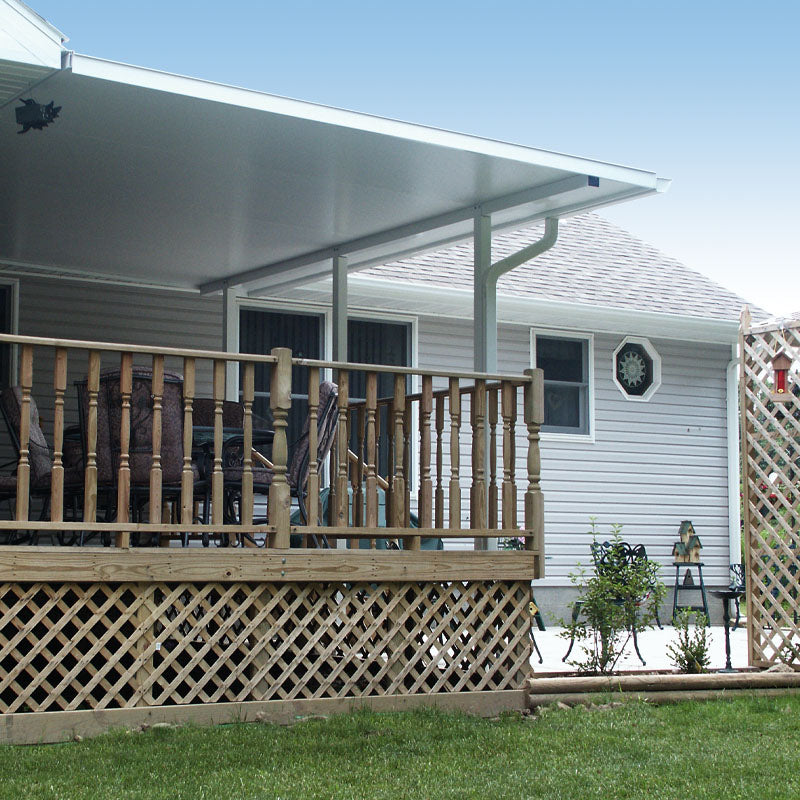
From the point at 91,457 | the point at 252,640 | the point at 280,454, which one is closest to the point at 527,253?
the point at 280,454

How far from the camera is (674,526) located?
12633 mm

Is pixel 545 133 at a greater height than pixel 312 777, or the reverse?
pixel 545 133

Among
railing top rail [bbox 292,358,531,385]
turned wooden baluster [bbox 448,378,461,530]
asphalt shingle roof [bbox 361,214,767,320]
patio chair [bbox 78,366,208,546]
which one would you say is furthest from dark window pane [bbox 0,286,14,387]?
turned wooden baluster [bbox 448,378,461,530]

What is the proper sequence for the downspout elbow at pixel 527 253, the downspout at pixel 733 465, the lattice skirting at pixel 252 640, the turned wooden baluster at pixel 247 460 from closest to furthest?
the lattice skirting at pixel 252 640
the turned wooden baluster at pixel 247 460
the downspout elbow at pixel 527 253
the downspout at pixel 733 465

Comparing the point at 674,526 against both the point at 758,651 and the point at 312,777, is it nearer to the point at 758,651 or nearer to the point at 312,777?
the point at 758,651

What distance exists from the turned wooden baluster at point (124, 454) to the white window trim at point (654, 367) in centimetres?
Result: 774

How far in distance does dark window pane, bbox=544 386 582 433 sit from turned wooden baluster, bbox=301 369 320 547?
248 inches

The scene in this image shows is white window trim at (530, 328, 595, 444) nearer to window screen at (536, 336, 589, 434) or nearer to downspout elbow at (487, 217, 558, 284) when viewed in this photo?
window screen at (536, 336, 589, 434)

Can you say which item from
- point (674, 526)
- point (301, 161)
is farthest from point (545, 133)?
point (301, 161)

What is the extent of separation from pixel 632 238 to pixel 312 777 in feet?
38.0

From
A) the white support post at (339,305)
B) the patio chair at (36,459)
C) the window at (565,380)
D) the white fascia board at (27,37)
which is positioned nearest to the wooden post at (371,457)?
the patio chair at (36,459)

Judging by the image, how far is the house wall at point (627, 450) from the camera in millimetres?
11547

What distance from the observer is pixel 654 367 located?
41.8 ft

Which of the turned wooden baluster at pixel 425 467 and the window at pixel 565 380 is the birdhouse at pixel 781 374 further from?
the window at pixel 565 380
